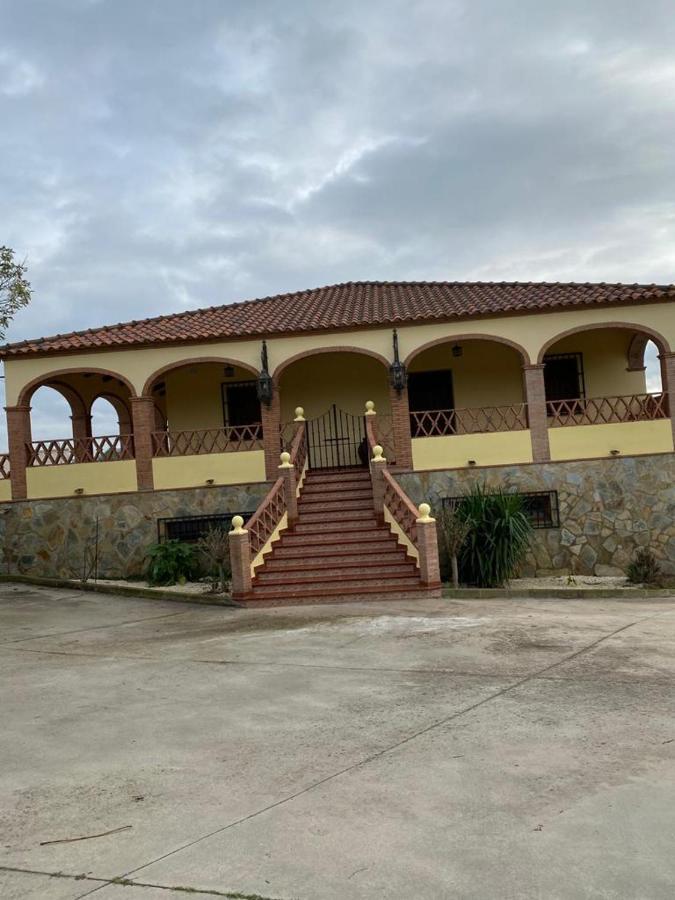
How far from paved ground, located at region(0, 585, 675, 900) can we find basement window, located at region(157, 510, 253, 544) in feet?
25.7

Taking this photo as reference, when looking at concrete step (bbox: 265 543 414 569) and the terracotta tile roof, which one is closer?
concrete step (bbox: 265 543 414 569)

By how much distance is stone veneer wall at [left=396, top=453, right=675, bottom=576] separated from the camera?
632 inches

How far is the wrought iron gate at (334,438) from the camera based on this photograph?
19.2 meters

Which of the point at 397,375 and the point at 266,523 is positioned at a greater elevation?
the point at 397,375

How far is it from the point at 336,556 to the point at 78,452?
6.86 meters

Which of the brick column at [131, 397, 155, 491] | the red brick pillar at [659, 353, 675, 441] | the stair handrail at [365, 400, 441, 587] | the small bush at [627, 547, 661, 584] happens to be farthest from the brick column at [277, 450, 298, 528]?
the red brick pillar at [659, 353, 675, 441]

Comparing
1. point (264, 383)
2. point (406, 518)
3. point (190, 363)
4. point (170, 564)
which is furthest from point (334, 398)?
point (406, 518)

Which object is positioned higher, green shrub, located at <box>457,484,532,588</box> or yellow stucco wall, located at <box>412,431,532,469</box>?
yellow stucco wall, located at <box>412,431,532,469</box>

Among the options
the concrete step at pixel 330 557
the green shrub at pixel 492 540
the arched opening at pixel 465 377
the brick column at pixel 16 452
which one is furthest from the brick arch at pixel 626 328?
the brick column at pixel 16 452

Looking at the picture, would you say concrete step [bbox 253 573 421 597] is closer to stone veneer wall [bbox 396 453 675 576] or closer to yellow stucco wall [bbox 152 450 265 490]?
stone veneer wall [bbox 396 453 675 576]

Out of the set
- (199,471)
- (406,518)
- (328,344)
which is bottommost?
(406,518)

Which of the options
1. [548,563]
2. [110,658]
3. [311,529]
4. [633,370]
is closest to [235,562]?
[311,529]

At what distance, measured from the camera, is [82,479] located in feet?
56.0

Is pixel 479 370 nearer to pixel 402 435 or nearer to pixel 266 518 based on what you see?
pixel 402 435
